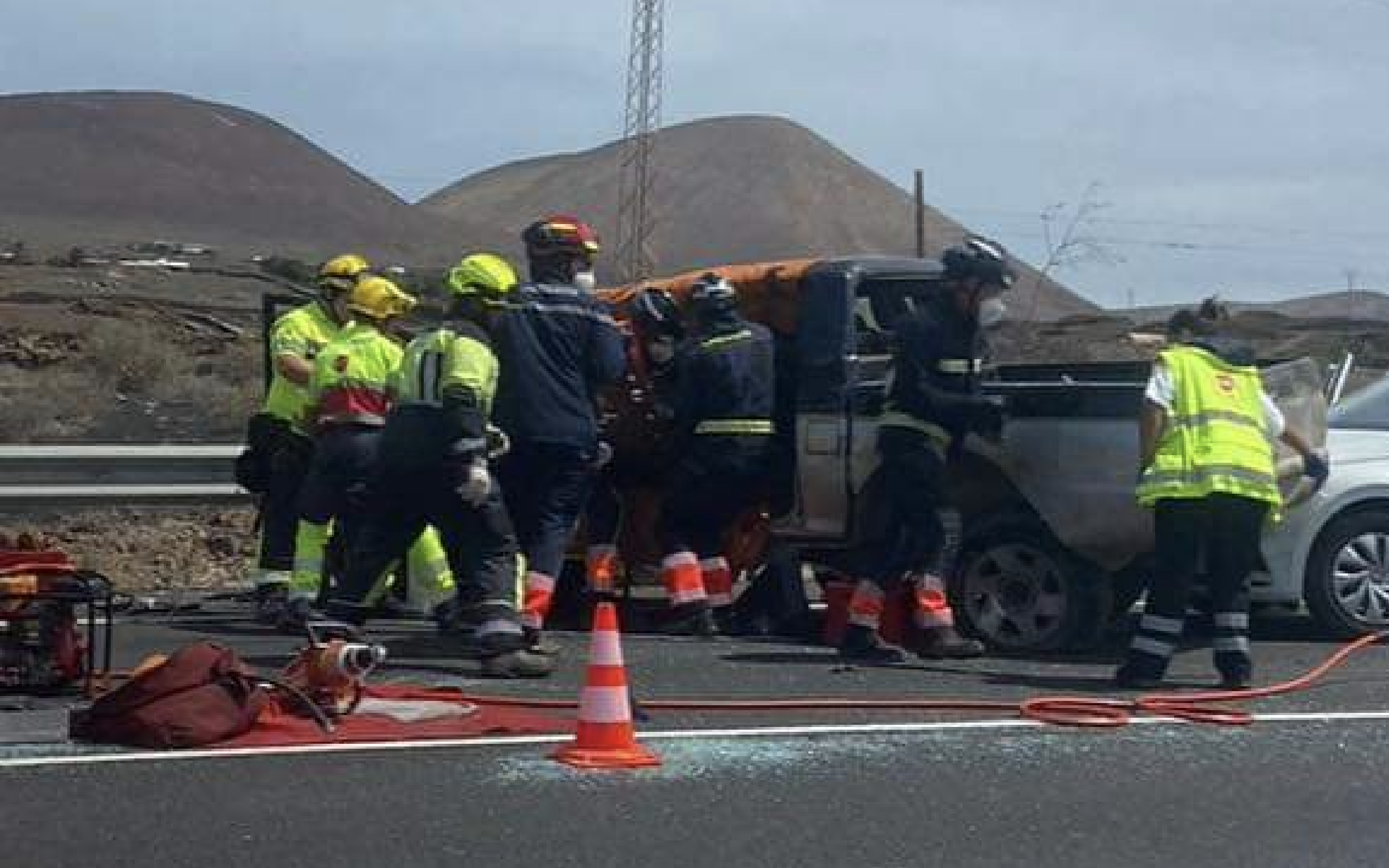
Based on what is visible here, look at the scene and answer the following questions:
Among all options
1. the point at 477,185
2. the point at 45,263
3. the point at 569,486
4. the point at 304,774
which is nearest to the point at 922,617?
the point at 569,486

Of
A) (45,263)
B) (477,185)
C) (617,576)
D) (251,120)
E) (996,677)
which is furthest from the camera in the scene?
(477,185)

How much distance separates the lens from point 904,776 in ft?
22.9

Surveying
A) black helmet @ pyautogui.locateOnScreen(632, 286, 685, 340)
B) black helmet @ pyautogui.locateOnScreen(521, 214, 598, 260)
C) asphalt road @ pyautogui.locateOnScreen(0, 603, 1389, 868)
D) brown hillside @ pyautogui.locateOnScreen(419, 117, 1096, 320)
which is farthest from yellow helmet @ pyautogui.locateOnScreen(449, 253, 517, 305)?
brown hillside @ pyautogui.locateOnScreen(419, 117, 1096, 320)

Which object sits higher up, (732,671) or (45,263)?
(45,263)

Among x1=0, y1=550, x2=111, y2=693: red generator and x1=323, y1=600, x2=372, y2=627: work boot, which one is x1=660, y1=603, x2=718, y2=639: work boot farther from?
x1=0, y1=550, x2=111, y2=693: red generator

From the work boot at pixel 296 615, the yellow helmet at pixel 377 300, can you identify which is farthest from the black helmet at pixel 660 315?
the work boot at pixel 296 615

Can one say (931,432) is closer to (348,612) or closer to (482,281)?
(482,281)

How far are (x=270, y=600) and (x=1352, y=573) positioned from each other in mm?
5426

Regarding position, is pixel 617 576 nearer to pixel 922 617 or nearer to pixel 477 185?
pixel 922 617

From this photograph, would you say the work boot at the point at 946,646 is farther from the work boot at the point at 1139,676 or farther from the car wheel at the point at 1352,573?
the car wheel at the point at 1352,573

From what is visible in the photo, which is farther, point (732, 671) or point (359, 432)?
point (359, 432)

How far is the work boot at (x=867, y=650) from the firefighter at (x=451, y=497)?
56.7 inches

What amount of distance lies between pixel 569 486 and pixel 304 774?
3.01 m

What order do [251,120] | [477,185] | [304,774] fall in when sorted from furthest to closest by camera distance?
[477,185], [251,120], [304,774]
